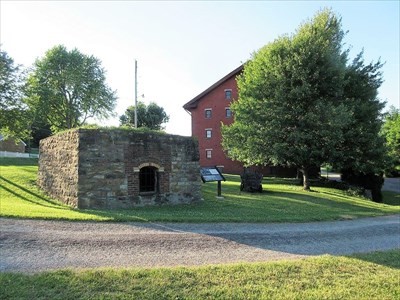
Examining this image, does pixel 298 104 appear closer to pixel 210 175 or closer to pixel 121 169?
pixel 210 175

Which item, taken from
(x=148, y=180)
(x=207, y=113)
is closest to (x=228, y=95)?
(x=207, y=113)

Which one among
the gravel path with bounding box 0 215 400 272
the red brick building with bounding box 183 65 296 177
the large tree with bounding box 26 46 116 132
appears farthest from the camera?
the large tree with bounding box 26 46 116 132

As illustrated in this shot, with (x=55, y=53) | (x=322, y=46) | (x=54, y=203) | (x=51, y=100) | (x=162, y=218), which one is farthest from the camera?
(x=55, y=53)

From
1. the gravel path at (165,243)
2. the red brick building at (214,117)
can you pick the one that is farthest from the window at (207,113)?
the gravel path at (165,243)

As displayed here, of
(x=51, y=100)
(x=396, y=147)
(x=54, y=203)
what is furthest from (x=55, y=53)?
(x=396, y=147)

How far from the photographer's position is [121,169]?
13.6 metres

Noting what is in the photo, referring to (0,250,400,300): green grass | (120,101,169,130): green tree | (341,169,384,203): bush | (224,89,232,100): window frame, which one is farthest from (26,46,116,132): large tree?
(0,250,400,300): green grass

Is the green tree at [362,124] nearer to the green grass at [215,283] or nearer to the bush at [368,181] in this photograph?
the bush at [368,181]

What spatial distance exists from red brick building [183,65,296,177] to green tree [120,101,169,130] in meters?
14.8

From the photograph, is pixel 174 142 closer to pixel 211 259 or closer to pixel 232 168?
pixel 211 259

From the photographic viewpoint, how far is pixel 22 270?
589 cm

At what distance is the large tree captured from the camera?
47219mm

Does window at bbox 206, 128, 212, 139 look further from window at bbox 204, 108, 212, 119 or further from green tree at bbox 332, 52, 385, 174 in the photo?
green tree at bbox 332, 52, 385, 174

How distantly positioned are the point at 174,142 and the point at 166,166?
106 cm
